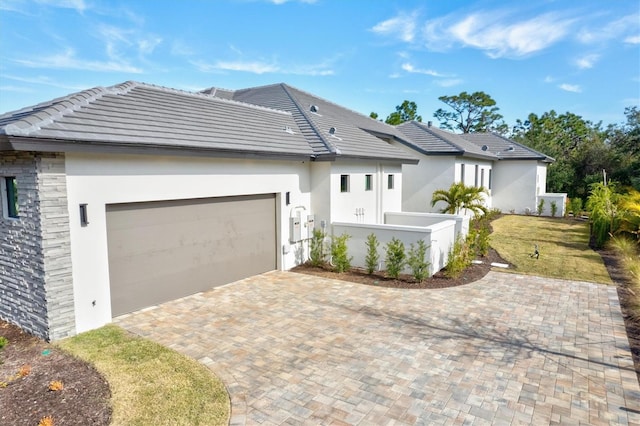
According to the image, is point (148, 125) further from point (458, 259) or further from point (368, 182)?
point (458, 259)

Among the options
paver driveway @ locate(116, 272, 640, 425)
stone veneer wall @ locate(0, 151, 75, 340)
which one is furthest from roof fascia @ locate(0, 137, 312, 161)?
paver driveway @ locate(116, 272, 640, 425)

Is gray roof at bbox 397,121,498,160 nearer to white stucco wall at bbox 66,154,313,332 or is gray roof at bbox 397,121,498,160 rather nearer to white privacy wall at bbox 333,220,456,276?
white privacy wall at bbox 333,220,456,276

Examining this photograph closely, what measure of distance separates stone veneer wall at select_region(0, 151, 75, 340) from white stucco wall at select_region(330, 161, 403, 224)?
7.66 meters

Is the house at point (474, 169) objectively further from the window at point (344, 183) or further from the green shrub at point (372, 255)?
the green shrub at point (372, 255)

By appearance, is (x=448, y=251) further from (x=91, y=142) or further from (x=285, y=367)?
(x=91, y=142)

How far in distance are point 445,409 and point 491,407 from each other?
0.60 m

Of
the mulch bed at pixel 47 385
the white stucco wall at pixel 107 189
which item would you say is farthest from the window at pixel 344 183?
the mulch bed at pixel 47 385

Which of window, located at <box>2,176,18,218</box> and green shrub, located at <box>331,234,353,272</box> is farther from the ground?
window, located at <box>2,176,18,218</box>

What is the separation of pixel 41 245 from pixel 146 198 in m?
2.14

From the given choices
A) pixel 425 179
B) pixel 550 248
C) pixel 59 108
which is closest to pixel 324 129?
pixel 59 108

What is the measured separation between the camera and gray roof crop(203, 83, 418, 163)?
1288 centimetres

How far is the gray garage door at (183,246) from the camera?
781 cm

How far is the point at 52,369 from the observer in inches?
223

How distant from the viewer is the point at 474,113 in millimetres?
61406
